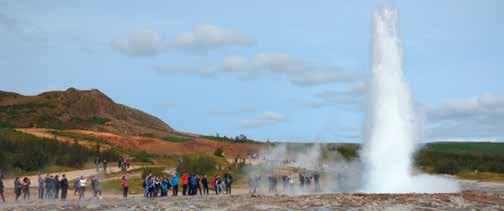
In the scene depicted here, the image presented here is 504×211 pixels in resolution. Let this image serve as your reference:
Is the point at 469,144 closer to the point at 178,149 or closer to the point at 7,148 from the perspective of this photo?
the point at 178,149

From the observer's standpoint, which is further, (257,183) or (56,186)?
(257,183)

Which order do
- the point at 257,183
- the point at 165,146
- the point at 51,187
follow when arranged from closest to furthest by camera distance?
the point at 51,187 → the point at 257,183 → the point at 165,146

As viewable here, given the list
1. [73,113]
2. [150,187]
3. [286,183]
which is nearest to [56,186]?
[150,187]

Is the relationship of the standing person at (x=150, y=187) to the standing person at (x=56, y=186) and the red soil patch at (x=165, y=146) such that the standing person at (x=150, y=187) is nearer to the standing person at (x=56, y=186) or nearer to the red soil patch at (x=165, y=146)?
the standing person at (x=56, y=186)

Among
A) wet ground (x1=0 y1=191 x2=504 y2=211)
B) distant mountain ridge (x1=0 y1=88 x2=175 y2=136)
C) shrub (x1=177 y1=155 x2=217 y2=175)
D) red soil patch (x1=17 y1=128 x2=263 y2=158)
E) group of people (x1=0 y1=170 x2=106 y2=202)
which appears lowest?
wet ground (x1=0 y1=191 x2=504 y2=211)

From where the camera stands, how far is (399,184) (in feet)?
102

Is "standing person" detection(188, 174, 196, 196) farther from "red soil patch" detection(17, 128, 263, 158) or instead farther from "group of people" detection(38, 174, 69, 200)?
"red soil patch" detection(17, 128, 263, 158)

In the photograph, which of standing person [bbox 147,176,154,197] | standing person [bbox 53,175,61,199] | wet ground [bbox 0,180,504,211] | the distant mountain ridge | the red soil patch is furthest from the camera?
the distant mountain ridge

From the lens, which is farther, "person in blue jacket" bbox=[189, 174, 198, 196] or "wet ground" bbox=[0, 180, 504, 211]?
"person in blue jacket" bbox=[189, 174, 198, 196]

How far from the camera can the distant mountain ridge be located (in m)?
108

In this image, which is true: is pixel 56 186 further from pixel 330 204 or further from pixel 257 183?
pixel 330 204

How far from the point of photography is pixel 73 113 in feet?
389

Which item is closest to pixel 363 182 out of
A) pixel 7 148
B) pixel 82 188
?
pixel 82 188

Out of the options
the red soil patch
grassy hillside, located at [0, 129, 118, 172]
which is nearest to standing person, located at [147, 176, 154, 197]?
grassy hillside, located at [0, 129, 118, 172]
